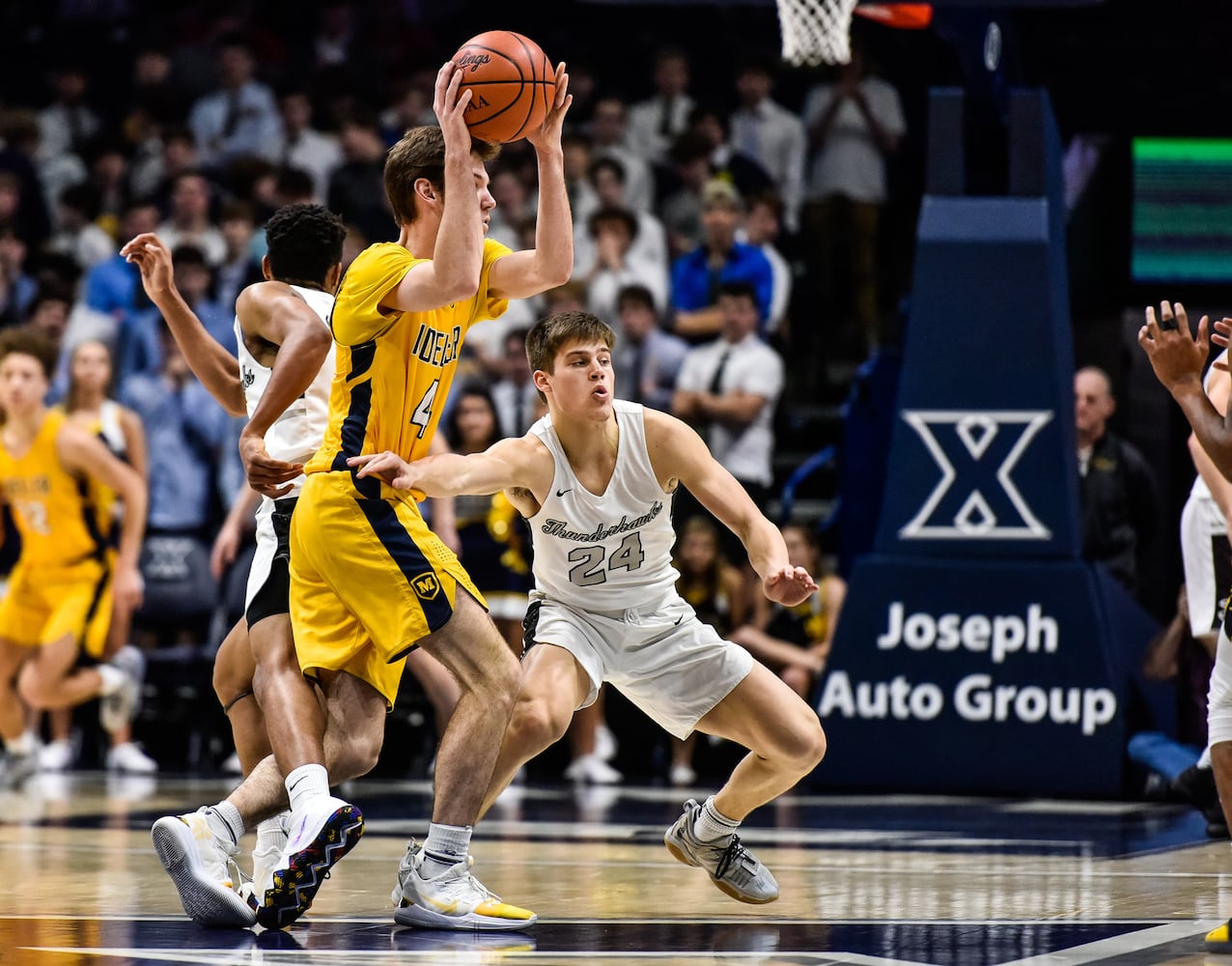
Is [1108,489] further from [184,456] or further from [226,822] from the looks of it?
[226,822]

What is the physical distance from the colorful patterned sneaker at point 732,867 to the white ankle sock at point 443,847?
900mm

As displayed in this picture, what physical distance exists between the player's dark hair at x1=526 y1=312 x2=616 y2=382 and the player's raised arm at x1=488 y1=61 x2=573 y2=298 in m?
0.28

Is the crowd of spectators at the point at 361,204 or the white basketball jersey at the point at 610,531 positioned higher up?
the crowd of spectators at the point at 361,204

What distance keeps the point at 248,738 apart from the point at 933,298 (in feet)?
16.5

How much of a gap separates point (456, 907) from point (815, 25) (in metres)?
5.41

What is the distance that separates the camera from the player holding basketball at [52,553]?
10656 mm

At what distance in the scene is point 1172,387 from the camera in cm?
547

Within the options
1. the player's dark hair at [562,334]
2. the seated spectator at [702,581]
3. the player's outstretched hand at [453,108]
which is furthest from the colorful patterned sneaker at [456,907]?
the seated spectator at [702,581]

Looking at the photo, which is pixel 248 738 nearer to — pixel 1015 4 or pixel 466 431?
pixel 466 431

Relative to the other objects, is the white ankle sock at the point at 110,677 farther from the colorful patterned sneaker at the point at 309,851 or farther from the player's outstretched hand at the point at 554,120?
the player's outstretched hand at the point at 554,120

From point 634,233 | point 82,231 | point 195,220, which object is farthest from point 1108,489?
point 82,231

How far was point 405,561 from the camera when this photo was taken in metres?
5.50

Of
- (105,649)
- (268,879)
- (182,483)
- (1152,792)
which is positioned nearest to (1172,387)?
(268,879)

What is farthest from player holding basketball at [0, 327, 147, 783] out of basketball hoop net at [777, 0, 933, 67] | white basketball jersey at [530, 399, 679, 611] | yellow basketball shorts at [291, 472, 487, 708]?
yellow basketball shorts at [291, 472, 487, 708]
